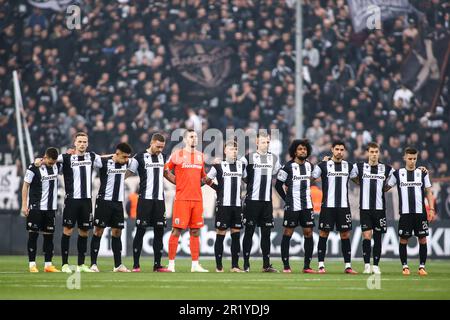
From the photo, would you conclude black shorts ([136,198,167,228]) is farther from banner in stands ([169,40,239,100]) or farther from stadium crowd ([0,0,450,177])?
banner in stands ([169,40,239,100])

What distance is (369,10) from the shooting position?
93.2 ft

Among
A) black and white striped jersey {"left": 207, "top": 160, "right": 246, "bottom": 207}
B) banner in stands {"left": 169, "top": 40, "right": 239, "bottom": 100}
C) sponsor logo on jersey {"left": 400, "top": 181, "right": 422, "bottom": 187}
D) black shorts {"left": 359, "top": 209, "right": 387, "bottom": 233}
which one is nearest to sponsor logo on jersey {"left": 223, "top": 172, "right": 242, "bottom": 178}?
black and white striped jersey {"left": 207, "top": 160, "right": 246, "bottom": 207}

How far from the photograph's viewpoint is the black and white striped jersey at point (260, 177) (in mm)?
17562

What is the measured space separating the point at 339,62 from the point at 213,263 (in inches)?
388

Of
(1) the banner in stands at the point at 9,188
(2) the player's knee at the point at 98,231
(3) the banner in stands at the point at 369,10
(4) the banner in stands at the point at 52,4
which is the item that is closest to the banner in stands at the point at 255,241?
(1) the banner in stands at the point at 9,188

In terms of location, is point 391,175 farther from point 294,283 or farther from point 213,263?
point 213,263

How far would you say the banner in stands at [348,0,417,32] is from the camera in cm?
2841

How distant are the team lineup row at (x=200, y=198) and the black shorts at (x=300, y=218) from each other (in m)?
0.02

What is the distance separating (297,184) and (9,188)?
875 cm

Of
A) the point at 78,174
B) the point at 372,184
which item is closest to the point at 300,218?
the point at 372,184

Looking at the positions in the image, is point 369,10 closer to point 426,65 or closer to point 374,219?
point 426,65

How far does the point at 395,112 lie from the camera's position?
92.4ft

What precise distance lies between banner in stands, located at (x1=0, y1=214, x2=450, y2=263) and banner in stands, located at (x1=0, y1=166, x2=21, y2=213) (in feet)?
0.94
